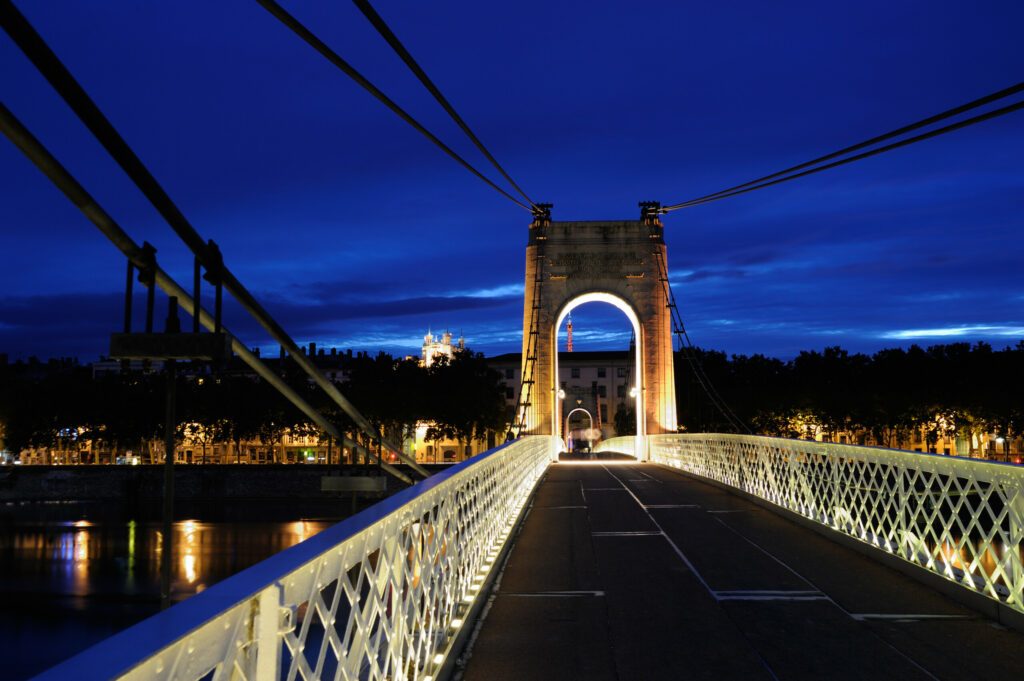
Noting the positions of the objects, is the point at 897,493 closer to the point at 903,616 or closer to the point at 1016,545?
the point at 903,616

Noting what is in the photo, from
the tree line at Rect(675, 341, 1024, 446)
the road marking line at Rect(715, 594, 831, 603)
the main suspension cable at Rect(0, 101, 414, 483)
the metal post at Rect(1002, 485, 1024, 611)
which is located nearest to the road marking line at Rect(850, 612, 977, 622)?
the metal post at Rect(1002, 485, 1024, 611)

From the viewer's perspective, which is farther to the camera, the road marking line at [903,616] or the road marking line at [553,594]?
the road marking line at [553,594]

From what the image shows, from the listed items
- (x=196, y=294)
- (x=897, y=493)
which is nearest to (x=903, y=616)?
(x=897, y=493)

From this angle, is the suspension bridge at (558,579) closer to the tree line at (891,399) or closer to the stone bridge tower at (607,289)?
the stone bridge tower at (607,289)

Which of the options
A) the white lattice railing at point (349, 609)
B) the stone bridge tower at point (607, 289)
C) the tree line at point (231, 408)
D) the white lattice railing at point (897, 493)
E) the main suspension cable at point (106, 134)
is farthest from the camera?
the tree line at point (231, 408)

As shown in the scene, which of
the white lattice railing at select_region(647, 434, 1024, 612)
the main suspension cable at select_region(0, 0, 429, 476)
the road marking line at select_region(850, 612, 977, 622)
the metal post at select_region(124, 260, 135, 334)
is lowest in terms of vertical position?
the road marking line at select_region(850, 612, 977, 622)

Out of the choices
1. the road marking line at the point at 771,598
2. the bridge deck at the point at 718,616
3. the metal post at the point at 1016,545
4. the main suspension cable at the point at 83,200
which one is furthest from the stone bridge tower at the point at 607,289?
the main suspension cable at the point at 83,200

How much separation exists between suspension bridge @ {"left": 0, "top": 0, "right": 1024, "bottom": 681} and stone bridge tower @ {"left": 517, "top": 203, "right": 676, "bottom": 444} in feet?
80.2

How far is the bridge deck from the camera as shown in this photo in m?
5.48

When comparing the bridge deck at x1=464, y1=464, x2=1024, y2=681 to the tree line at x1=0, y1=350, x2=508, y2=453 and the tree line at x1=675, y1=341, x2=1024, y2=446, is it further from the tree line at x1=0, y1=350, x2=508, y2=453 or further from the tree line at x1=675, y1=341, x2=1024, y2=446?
the tree line at x1=0, y1=350, x2=508, y2=453

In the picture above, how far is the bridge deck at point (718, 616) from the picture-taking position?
5477 millimetres

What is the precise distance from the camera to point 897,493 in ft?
30.1

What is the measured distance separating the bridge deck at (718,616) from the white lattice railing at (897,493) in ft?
1.07

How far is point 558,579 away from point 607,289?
31216 millimetres
